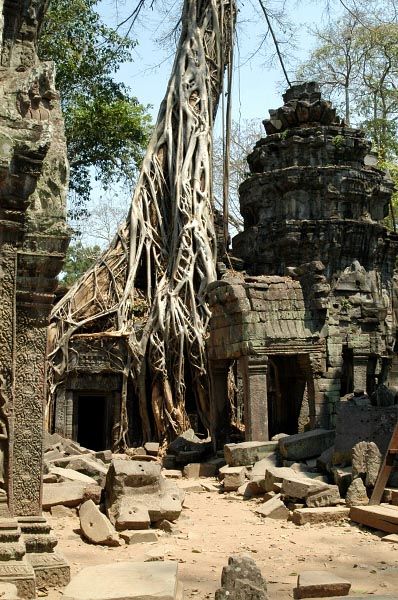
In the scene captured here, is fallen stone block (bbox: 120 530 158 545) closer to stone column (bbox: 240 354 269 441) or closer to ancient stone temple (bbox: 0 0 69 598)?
ancient stone temple (bbox: 0 0 69 598)

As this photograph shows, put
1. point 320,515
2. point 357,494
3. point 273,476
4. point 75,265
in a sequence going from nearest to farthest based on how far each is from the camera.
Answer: point 320,515 < point 357,494 < point 273,476 < point 75,265

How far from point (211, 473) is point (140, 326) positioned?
515 cm

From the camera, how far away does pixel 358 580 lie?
4844mm

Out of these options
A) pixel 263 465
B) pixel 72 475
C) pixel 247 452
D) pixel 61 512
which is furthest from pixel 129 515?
pixel 247 452

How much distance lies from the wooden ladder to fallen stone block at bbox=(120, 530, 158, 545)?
2165 millimetres

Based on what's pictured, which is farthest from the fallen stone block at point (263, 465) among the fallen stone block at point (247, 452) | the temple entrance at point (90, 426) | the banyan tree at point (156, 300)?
the temple entrance at point (90, 426)

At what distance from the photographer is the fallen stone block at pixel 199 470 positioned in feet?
35.6

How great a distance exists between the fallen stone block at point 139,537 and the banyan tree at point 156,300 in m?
8.50

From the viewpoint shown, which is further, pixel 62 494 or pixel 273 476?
pixel 273 476

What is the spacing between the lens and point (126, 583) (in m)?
3.69

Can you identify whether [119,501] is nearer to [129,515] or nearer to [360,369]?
[129,515]

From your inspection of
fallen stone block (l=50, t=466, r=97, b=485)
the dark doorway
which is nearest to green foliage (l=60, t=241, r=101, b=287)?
the dark doorway

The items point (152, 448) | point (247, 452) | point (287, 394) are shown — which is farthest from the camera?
point (152, 448)

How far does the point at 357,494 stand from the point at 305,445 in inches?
96.2
